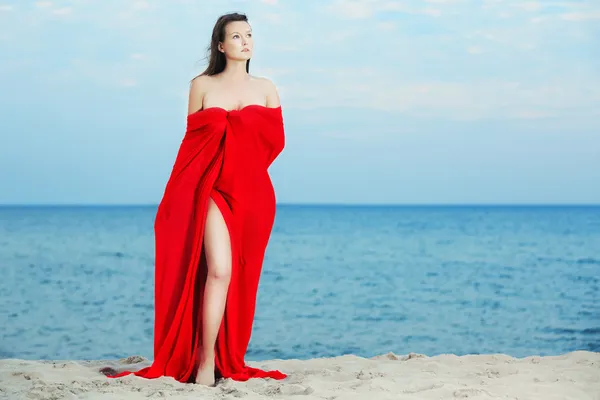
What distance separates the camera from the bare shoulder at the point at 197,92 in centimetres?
447

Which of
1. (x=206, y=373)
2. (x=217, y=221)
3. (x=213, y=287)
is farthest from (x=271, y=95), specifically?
(x=206, y=373)

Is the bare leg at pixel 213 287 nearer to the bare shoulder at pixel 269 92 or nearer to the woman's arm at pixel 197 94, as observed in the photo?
the woman's arm at pixel 197 94

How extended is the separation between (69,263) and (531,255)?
12196 mm

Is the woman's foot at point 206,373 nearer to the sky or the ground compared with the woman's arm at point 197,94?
nearer to the ground

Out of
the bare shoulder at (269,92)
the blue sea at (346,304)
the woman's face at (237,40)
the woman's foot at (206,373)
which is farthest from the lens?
the blue sea at (346,304)

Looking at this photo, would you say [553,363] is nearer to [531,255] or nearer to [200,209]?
[200,209]

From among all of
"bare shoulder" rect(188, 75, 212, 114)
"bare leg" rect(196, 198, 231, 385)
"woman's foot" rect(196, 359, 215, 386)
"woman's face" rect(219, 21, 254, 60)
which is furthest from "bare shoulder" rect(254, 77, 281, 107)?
"woman's foot" rect(196, 359, 215, 386)

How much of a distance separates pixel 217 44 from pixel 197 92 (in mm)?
294

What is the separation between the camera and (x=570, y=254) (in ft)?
78.6

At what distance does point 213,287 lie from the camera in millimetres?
4340

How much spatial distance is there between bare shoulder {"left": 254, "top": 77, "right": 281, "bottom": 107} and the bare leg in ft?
2.15

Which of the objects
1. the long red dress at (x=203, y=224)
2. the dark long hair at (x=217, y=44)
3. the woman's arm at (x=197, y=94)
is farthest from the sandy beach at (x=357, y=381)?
the dark long hair at (x=217, y=44)

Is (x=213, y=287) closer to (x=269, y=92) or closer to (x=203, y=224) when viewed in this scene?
(x=203, y=224)

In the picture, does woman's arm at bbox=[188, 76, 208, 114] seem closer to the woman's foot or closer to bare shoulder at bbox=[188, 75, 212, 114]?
bare shoulder at bbox=[188, 75, 212, 114]
